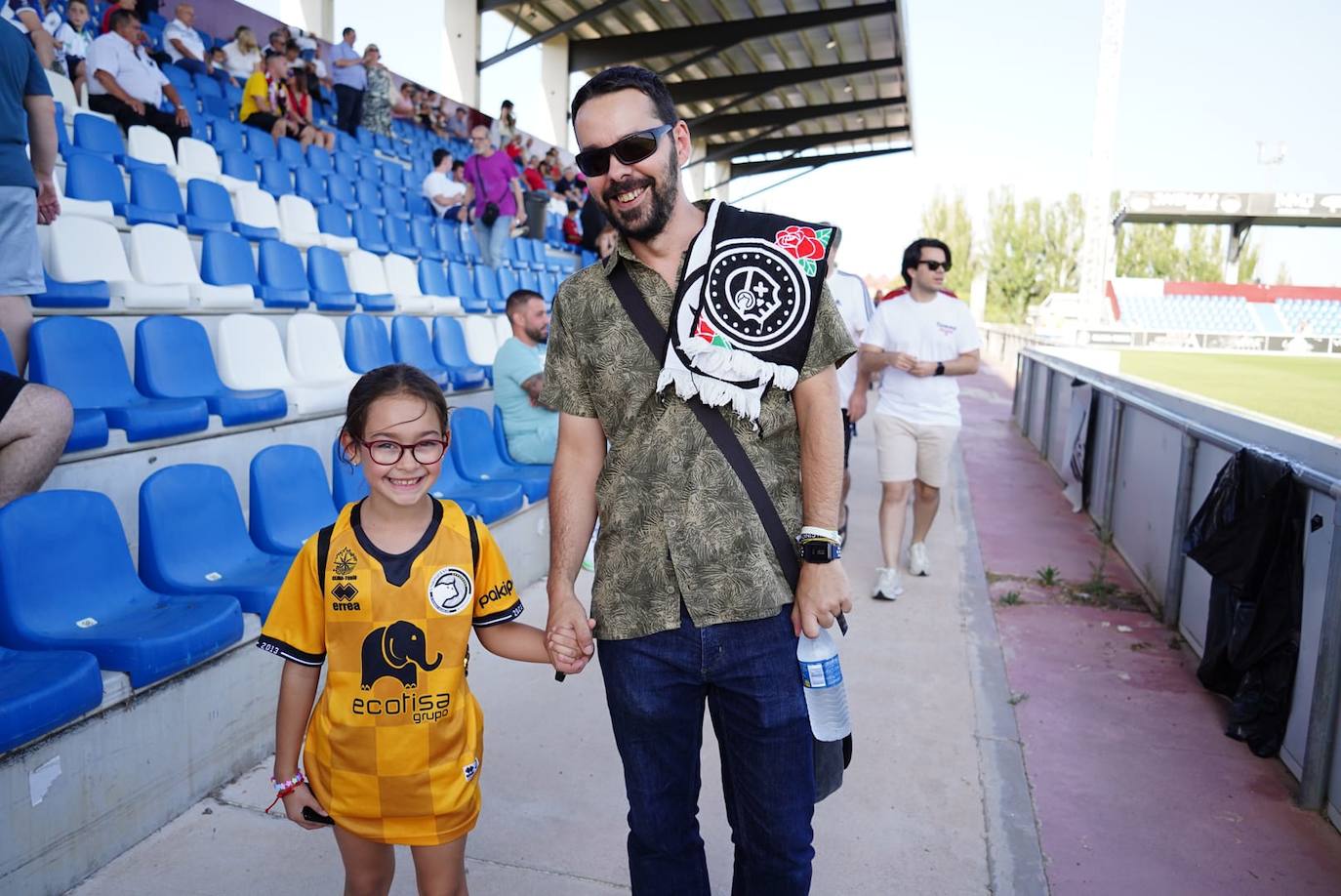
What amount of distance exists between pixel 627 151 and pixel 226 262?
480cm

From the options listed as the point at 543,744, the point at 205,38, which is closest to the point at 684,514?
the point at 543,744

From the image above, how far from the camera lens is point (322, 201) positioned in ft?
30.0

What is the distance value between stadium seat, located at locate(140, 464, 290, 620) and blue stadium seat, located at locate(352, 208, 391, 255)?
217 inches

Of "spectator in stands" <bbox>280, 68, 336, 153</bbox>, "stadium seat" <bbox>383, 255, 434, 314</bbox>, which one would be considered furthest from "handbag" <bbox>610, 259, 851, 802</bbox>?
"spectator in stands" <bbox>280, 68, 336, 153</bbox>

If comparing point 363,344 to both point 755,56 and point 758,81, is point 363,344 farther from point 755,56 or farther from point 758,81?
point 758,81

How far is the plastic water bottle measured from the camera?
185 cm

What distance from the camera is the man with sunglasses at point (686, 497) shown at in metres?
1.79

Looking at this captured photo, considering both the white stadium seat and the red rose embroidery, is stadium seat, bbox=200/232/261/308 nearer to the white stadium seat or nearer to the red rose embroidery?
the white stadium seat

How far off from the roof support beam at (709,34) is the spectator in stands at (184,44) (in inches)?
504

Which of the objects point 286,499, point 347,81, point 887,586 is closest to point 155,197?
point 286,499

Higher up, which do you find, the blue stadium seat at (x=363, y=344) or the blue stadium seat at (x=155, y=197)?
the blue stadium seat at (x=155, y=197)

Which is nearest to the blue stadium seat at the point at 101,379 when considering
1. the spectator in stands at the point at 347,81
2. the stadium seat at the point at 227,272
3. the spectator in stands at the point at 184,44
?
the stadium seat at the point at 227,272

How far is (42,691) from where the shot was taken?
219cm

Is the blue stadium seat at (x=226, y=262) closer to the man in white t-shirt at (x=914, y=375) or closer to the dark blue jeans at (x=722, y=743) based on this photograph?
the man in white t-shirt at (x=914, y=375)
